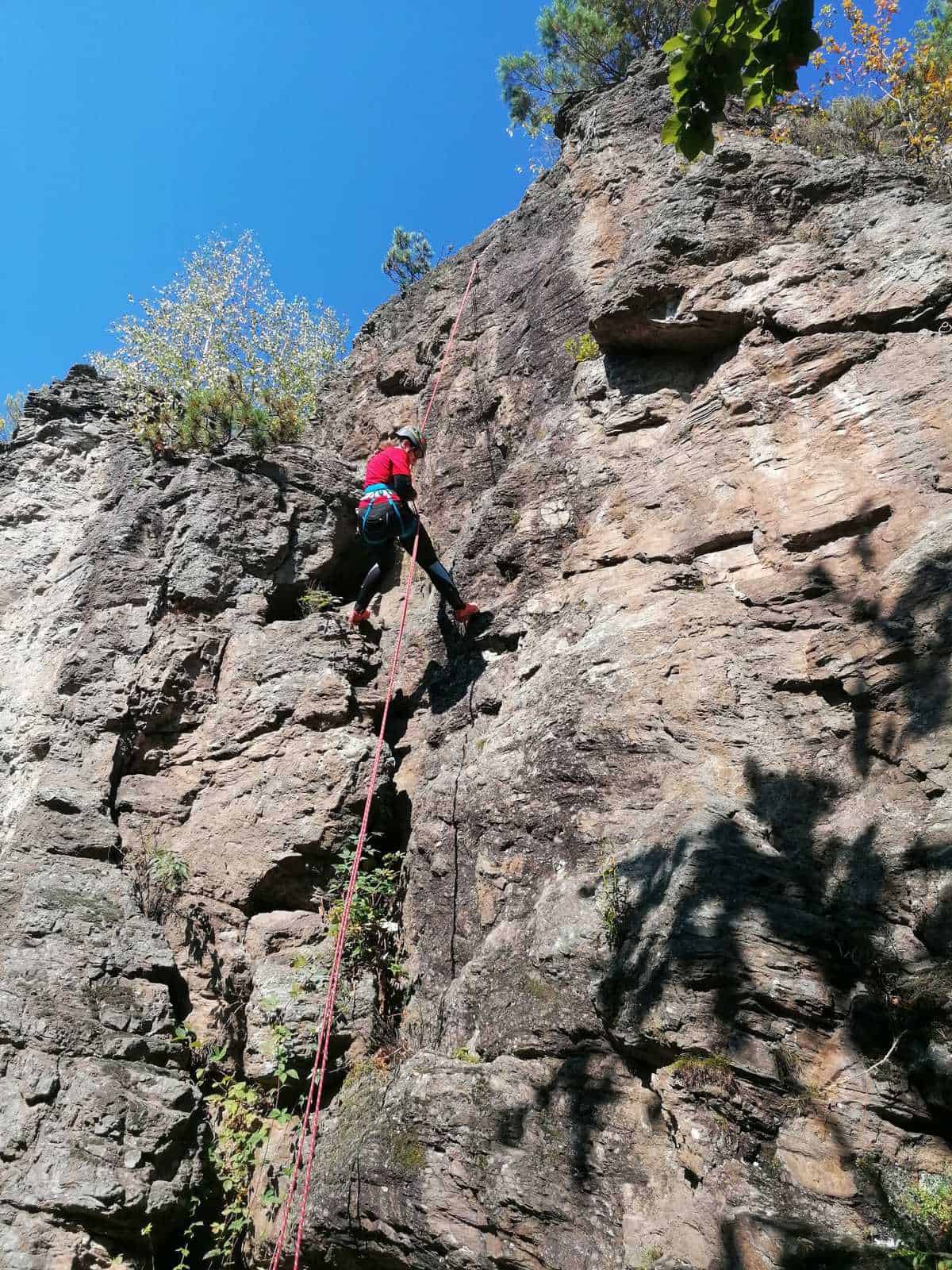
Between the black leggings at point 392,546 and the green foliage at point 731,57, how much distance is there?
3795 millimetres

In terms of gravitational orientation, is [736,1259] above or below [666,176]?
below

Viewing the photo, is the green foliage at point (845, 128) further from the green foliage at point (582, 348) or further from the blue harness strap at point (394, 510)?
the blue harness strap at point (394, 510)

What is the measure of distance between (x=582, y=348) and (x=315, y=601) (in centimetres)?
358

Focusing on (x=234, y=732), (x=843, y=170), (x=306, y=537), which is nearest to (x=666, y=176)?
(x=843, y=170)

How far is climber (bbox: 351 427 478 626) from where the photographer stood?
7.16m

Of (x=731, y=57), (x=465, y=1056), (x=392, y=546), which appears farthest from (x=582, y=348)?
(x=465, y=1056)

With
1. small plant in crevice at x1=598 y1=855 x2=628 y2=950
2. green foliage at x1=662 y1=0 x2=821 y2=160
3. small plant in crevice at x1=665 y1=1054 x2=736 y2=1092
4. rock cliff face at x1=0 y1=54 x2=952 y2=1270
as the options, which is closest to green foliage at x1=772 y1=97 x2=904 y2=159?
rock cliff face at x1=0 y1=54 x2=952 y2=1270

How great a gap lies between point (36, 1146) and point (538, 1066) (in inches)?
119

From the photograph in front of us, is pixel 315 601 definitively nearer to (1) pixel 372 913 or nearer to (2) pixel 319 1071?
(1) pixel 372 913

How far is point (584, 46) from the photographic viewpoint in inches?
617

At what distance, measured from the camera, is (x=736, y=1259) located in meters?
3.28

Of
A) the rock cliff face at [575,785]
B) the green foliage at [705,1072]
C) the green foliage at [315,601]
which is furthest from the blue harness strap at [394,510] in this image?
the green foliage at [705,1072]

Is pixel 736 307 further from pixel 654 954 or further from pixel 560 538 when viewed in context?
pixel 654 954

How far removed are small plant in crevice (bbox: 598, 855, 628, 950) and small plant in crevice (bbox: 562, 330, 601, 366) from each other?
488 cm
